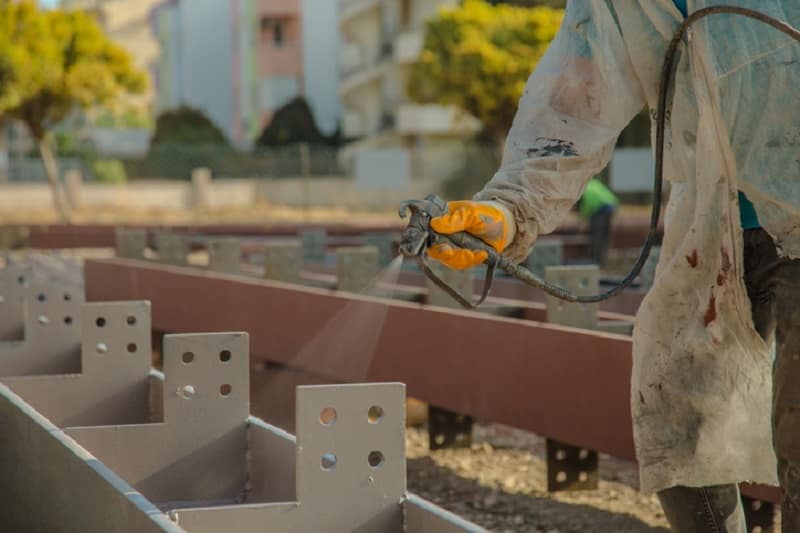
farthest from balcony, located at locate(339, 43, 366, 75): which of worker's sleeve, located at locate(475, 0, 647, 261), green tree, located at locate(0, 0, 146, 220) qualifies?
worker's sleeve, located at locate(475, 0, 647, 261)

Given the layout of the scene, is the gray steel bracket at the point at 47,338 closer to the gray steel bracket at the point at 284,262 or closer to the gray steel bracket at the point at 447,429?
the gray steel bracket at the point at 447,429

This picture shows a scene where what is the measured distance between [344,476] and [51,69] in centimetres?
3680

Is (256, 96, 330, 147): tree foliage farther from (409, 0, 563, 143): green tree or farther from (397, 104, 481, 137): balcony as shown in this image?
(409, 0, 563, 143): green tree

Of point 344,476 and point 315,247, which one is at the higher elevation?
point 344,476

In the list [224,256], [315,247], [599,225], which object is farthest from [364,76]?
[224,256]

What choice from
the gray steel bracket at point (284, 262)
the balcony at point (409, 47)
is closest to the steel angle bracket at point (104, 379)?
the gray steel bracket at point (284, 262)

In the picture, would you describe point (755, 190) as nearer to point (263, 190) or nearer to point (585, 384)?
point (585, 384)

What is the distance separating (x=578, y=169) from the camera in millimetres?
4125

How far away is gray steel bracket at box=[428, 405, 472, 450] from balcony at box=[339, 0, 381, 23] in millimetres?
51949

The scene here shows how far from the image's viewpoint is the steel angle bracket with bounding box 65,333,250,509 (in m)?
5.24

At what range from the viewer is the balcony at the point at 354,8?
60375mm

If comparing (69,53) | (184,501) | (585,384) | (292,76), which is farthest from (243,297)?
(292,76)

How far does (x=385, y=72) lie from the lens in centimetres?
5991

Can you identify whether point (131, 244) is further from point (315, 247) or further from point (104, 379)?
point (104, 379)
